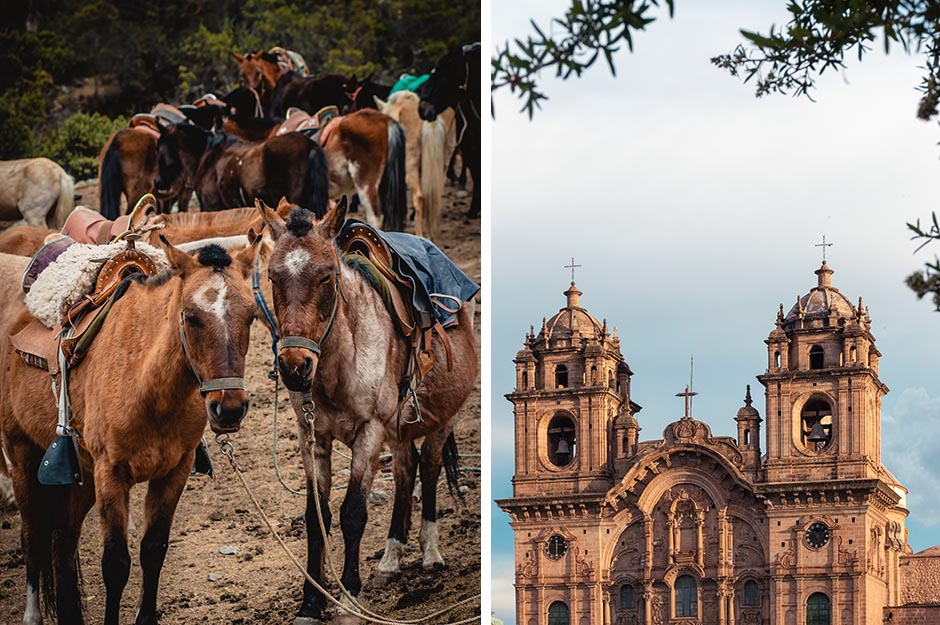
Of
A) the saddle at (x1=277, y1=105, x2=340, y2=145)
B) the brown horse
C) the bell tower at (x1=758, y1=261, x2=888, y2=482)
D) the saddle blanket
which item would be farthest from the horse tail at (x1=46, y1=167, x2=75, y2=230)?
the bell tower at (x1=758, y1=261, x2=888, y2=482)

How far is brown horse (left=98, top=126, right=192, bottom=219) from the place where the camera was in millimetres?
8750

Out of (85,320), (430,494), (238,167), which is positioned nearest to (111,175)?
(238,167)

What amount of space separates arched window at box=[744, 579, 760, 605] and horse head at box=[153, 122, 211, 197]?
72.3 feet

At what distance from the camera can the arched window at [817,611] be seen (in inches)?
1108

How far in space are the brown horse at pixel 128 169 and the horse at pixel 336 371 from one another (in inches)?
162

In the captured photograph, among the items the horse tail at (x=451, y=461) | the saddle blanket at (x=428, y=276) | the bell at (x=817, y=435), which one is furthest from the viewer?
the bell at (x=817, y=435)

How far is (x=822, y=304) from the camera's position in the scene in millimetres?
29984

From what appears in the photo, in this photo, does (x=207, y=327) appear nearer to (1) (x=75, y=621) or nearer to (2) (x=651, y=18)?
(1) (x=75, y=621)

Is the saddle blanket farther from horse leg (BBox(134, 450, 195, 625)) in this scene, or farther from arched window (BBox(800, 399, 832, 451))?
arched window (BBox(800, 399, 832, 451))

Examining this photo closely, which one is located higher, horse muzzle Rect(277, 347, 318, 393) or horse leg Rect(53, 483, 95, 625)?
horse muzzle Rect(277, 347, 318, 393)

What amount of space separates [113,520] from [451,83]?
6663mm

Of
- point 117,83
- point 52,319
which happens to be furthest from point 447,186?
point 52,319

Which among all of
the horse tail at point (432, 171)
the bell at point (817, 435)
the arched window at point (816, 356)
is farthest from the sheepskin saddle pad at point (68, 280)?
the arched window at point (816, 356)

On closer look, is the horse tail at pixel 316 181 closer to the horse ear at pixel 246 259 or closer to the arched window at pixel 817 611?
the horse ear at pixel 246 259
